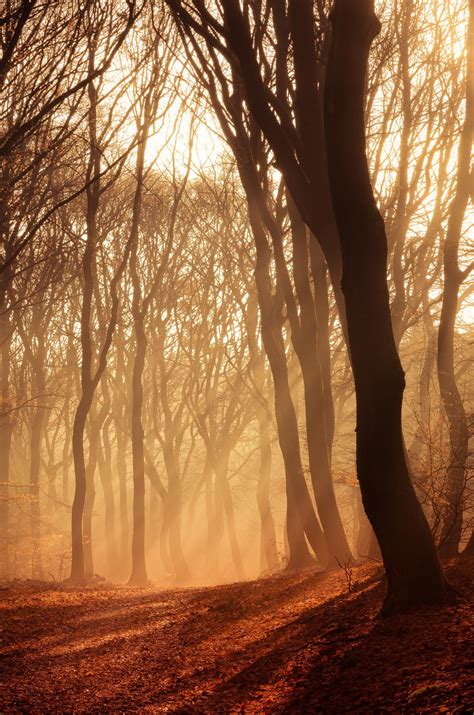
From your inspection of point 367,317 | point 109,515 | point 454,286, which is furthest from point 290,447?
point 109,515

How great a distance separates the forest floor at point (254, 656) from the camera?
290cm

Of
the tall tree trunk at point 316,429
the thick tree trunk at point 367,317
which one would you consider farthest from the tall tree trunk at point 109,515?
the thick tree trunk at point 367,317

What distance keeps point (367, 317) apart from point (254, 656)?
2.60 metres

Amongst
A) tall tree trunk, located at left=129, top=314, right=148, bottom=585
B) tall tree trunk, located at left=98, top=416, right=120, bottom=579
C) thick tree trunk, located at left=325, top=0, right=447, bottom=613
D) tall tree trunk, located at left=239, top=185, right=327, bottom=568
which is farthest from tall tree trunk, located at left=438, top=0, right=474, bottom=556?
tall tree trunk, located at left=98, top=416, right=120, bottom=579

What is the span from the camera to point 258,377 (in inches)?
751

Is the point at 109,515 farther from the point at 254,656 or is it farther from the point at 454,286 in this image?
the point at 254,656

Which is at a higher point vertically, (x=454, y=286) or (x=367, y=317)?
(x=454, y=286)

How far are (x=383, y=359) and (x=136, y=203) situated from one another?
9.94 metres

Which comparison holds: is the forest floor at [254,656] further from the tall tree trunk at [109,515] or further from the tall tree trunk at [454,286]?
the tall tree trunk at [109,515]

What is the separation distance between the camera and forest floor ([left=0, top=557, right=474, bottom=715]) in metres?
2.90

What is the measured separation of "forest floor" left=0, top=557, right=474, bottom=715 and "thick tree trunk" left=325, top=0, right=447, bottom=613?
1.88ft

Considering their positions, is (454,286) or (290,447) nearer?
(454,286)

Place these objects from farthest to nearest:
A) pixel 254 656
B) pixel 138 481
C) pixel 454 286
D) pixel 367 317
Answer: pixel 138 481, pixel 454 286, pixel 367 317, pixel 254 656

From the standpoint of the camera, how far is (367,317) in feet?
14.4
